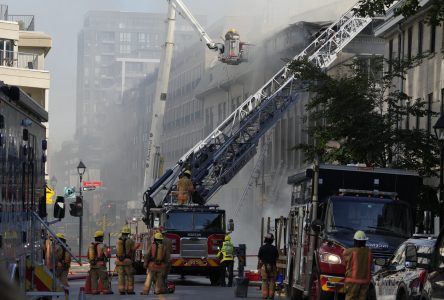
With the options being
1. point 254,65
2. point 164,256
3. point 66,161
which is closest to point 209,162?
point 164,256

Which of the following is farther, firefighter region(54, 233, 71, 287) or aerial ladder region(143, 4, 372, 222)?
aerial ladder region(143, 4, 372, 222)

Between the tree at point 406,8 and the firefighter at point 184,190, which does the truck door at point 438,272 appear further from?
the firefighter at point 184,190

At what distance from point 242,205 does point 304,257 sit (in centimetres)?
6146

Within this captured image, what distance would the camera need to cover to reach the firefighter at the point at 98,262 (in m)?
30.3

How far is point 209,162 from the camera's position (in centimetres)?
5003

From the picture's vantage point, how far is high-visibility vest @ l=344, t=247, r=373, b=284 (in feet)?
65.1

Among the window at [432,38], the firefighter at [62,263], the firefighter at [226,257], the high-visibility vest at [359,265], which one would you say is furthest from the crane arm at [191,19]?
the high-visibility vest at [359,265]

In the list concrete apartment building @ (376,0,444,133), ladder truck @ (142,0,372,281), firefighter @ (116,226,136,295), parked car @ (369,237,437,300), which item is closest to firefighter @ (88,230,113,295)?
firefighter @ (116,226,136,295)

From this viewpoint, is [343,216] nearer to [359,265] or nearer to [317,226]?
[317,226]

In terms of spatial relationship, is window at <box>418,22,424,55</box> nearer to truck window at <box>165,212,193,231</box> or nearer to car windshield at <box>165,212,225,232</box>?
car windshield at <box>165,212,225,232</box>

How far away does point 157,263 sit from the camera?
3030 cm

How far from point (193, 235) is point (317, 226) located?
14185mm

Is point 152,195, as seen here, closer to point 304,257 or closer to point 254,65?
point 304,257

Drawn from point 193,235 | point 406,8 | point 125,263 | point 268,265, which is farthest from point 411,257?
point 193,235
